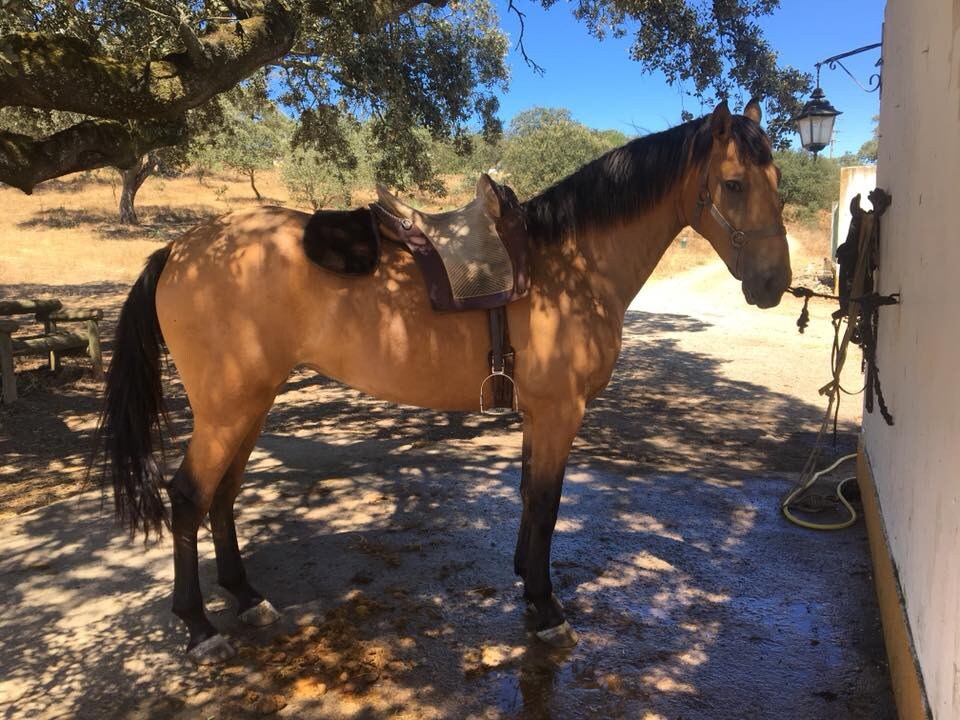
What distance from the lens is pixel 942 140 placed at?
2.17 metres

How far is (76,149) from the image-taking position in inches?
226

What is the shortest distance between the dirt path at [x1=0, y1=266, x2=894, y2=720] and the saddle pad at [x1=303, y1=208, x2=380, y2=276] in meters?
1.61

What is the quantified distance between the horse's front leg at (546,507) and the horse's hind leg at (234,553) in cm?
122

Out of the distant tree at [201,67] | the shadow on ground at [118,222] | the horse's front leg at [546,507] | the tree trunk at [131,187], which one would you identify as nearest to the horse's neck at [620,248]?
the horse's front leg at [546,507]

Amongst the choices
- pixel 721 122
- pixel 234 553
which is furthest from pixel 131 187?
pixel 721 122

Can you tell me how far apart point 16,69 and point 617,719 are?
5.49 m

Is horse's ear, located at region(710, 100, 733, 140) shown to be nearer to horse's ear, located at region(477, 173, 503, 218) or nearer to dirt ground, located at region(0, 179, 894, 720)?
horse's ear, located at region(477, 173, 503, 218)

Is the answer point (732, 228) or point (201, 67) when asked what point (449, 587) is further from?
point (201, 67)

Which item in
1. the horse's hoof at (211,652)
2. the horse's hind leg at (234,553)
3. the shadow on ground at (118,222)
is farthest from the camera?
the shadow on ground at (118,222)

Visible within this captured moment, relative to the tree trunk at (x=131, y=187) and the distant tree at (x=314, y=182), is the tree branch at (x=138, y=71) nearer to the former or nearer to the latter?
the distant tree at (x=314, y=182)

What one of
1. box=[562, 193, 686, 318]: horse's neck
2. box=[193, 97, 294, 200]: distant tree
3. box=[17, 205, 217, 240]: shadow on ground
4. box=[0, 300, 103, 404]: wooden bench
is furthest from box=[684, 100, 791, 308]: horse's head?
box=[193, 97, 294, 200]: distant tree

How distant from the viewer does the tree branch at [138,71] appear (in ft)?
15.1

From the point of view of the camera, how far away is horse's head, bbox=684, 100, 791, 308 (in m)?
2.64

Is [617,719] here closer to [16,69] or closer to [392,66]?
[16,69]
